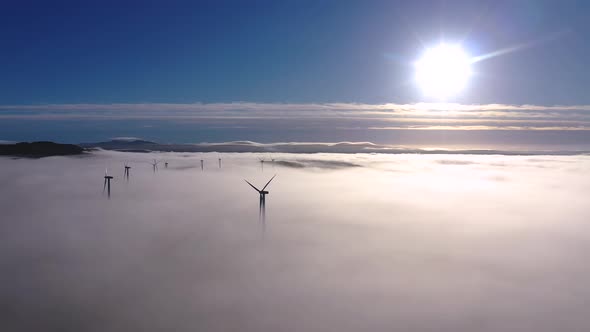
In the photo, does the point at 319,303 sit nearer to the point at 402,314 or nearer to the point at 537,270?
the point at 402,314

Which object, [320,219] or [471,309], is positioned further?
[320,219]

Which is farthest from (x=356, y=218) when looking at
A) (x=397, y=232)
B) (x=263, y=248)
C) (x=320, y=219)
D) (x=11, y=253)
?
(x=11, y=253)

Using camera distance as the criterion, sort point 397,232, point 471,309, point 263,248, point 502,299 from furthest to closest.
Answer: point 397,232 → point 263,248 → point 502,299 → point 471,309

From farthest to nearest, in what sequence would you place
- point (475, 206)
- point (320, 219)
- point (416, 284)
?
point (475, 206) < point (320, 219) < point (416, 284)

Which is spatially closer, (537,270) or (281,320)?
(281,320)

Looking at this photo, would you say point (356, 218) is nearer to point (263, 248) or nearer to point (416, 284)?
point (263, 248)

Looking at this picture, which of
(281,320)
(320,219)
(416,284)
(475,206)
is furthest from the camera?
(475,206)

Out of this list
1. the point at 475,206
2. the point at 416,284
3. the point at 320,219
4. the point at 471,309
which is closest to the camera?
the point at 471,309

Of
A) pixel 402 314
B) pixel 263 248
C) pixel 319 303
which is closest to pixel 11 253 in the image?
pixel 263 248

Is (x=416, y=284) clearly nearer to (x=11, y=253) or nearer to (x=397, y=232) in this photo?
(x=397, y=232)
